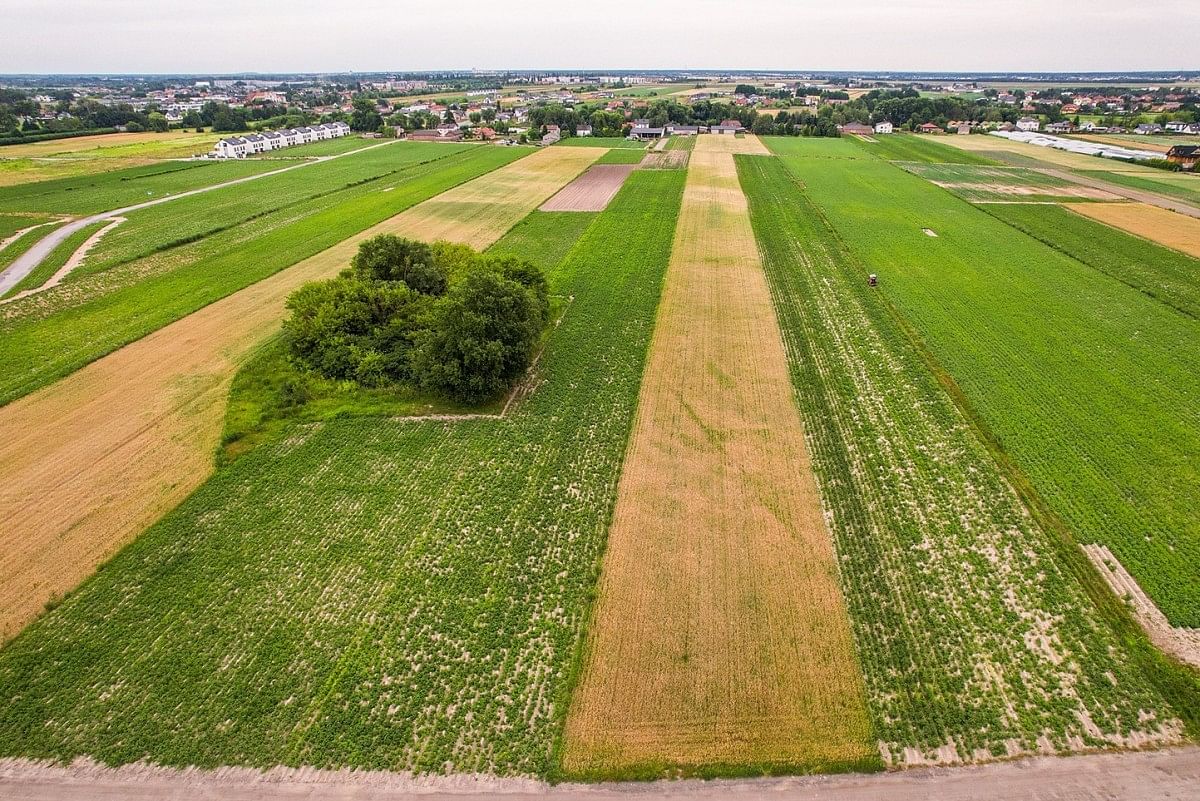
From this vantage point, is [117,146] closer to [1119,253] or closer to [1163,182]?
[1119,253]

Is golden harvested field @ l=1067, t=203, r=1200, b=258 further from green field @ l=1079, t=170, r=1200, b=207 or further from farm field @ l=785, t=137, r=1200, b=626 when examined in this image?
farm field @ l=785, t=137, r=1200, b=626

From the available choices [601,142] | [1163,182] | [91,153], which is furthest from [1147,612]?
[91,153]

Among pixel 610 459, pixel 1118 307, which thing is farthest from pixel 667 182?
pixel 610 459

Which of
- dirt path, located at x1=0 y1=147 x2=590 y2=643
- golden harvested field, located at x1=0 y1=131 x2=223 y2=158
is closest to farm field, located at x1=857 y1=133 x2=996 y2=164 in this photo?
dirt path, located at x1=0 y1=147 x2=590 y2=643

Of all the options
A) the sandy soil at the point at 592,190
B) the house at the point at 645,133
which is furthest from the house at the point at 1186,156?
the house at the point at 645,133

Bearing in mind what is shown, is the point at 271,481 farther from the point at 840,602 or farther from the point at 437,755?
the point at 840,602
